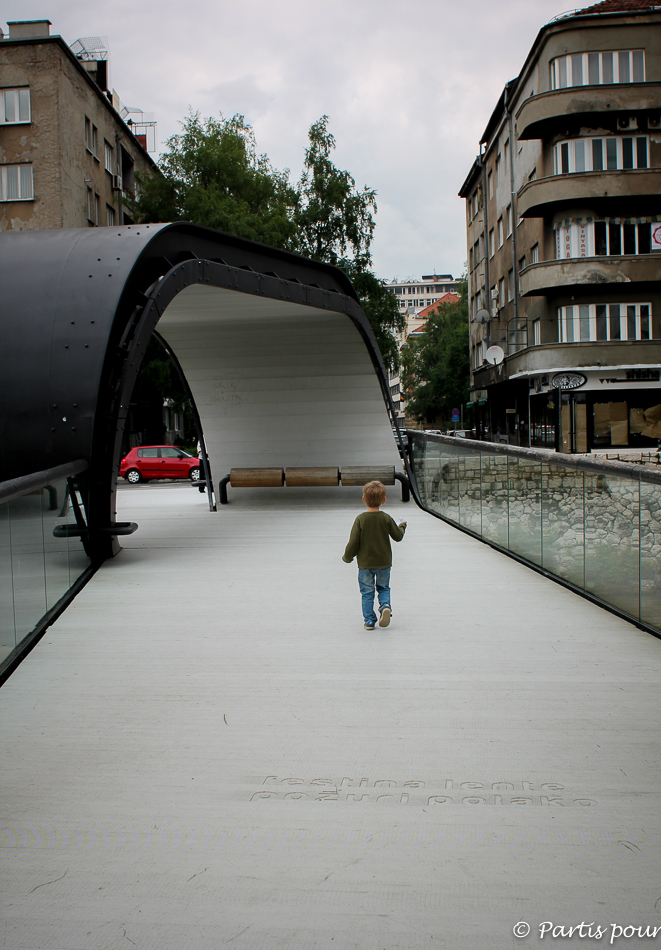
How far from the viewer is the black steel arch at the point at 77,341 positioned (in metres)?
9.20

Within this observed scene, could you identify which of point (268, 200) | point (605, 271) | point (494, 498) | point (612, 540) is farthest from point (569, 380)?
point (612, 540)

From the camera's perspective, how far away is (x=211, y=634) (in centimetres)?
665

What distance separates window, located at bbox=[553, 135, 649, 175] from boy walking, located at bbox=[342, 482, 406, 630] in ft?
101

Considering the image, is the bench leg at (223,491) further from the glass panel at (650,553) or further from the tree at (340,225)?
the tree at (340,225)

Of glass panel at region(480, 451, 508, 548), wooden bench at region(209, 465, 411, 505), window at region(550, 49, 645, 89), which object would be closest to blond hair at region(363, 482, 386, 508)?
glass panel at region(480, 451, 508, 548)

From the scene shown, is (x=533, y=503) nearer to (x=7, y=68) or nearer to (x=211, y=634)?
(x=211, y=634)

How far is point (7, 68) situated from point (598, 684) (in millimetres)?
35088

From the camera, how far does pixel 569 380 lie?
33969mm

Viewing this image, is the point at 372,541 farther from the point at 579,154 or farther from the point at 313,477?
the point at 579,154

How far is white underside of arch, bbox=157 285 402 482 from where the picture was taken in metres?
16.8

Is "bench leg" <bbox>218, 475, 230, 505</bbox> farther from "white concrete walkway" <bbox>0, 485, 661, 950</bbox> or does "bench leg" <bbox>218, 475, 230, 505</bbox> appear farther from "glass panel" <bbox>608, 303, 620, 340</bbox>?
"glass panel" <bbox>608, 303, 620, 340</bbox>

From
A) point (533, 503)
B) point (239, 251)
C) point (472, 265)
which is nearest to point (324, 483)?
point (239, 251)

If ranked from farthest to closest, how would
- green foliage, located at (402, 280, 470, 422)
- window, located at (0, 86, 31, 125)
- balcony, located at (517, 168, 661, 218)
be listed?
green foliage, located at (402, 280, 470, 422) < window, located at (0, 86, 31, 125) < balcony, located at (517, 168, 661, 218)

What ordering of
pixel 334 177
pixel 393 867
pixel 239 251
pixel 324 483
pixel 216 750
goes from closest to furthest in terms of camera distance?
pixel 393 867, pixel 216 750, pixel 239 251, pixel 324 483, pixel 334 177
